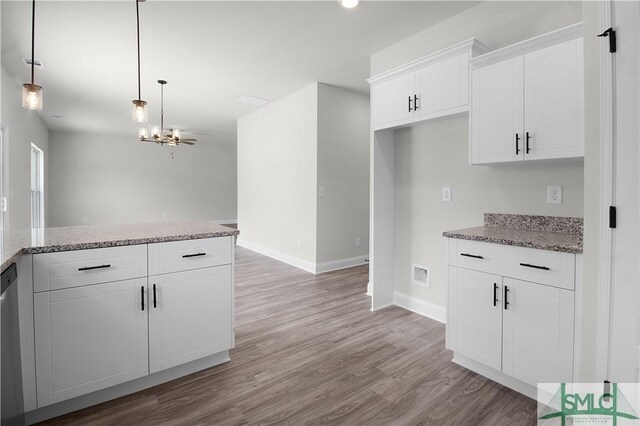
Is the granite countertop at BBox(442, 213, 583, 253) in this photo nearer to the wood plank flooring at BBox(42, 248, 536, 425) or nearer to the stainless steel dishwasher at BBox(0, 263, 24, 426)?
the wood plank flooring at BBox(42, 248, 536, 425)

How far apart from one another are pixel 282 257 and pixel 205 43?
3.32m

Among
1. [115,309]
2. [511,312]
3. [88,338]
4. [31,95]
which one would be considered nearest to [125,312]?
[115,309]

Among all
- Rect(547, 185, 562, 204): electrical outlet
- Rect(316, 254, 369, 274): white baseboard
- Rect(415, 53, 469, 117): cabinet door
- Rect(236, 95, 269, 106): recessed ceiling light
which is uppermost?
Rect(236, 95, 269, 106): recessed ceiling light

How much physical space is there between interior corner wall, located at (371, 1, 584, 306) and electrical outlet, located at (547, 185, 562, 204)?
0.03 m

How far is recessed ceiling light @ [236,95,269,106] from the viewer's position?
5.31 meters

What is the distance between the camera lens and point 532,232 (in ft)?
7.25

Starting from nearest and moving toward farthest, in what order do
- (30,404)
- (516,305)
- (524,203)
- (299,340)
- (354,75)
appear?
(30,404), (516,305), (524,203), (299,340), (354,75)

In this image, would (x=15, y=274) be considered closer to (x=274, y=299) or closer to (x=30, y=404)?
(x=30, y=404)

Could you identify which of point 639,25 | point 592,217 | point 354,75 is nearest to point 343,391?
point 592,217

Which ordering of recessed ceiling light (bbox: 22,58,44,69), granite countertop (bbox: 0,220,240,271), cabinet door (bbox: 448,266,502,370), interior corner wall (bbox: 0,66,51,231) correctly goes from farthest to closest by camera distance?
interior corner wall (bbox: 0,66,51,231), recessed ceiling light (bbox: 22,58,44,69), cabinet door (bbox: 448,266,502,370), granite countertop (bbox: 0,220,240,271)

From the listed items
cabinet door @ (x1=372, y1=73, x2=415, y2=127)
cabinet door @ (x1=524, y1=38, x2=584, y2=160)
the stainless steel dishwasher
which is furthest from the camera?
cabinet door @ (x1=372, y1=73, x2=415, y2=127)

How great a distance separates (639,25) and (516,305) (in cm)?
143

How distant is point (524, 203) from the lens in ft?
7.75

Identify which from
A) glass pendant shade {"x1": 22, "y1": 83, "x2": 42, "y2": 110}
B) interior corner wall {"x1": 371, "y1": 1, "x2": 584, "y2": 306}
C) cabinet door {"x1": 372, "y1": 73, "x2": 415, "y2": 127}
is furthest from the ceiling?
glass pendant shade {"x1": 22, "y1": 83, "x2": 42, "y2": 110}
